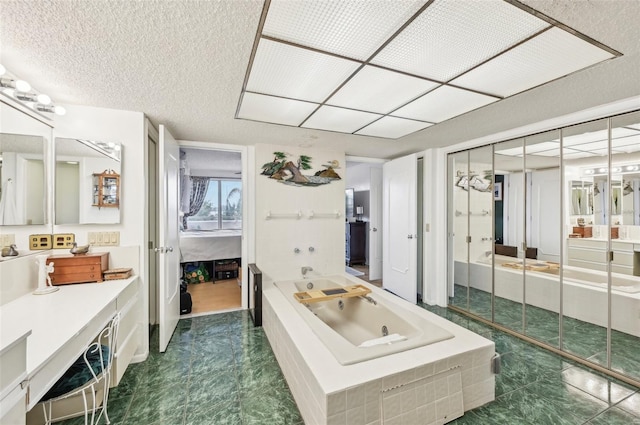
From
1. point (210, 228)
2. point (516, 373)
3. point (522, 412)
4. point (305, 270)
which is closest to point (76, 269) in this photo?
point (305, 270)

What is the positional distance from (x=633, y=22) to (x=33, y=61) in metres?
3.12

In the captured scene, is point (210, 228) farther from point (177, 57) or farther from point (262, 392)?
point (177, 57)

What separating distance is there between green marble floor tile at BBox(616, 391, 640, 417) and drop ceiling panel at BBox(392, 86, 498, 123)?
233 cm

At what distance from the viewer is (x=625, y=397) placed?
1934mm

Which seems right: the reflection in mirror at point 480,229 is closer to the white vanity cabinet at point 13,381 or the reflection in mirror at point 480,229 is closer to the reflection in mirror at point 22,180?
the white vanity cabinet at point 13,381

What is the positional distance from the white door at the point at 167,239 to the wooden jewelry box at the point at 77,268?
441 millimetres

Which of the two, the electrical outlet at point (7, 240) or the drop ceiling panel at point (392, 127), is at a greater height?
the drop ceiling panel at point (392, 127)

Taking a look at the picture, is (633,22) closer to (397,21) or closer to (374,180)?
(397,21)

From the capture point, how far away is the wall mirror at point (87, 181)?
85.6 inches

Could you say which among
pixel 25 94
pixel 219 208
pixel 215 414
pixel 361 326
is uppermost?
pixel 25 94

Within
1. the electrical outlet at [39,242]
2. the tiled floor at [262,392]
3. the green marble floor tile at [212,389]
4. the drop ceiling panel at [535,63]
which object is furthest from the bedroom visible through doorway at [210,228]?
the drop ceiling panel at [535,63]

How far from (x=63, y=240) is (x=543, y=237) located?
4408mm

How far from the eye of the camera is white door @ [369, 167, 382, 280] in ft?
16.9

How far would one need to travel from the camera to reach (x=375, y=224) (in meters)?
5.20
